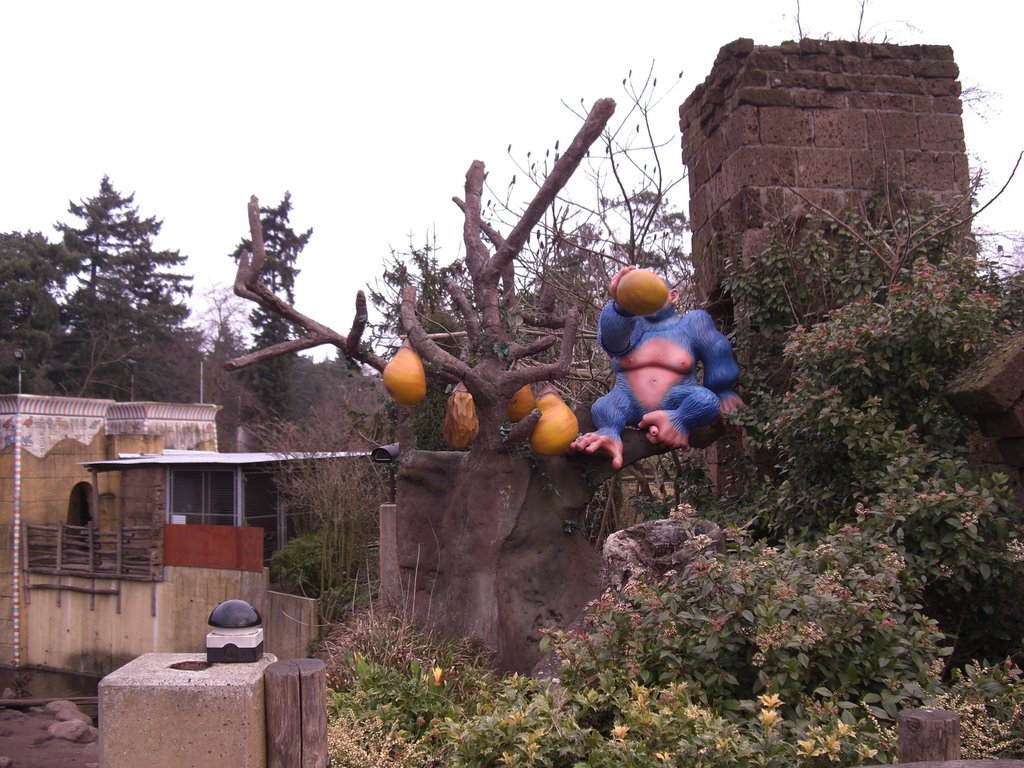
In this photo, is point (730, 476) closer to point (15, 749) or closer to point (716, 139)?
point (716, 139)

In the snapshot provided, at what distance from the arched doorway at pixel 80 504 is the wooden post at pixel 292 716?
63.0 feet

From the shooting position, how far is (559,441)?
5.79m

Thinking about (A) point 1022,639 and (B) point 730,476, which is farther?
(B) point 730,476

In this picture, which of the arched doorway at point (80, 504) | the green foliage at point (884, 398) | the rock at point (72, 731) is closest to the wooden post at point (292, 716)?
the green foliage at point (884, 398)

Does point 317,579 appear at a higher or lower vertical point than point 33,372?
lower

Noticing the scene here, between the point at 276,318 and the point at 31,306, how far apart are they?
7.52 meters

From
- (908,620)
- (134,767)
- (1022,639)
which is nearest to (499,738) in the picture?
(134,767)

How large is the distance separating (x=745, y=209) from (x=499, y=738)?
4.93 metres

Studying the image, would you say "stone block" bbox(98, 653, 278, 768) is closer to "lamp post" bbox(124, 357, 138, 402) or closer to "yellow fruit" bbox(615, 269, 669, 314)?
"yellow fruit" bbox(615, 269, 669, 314)

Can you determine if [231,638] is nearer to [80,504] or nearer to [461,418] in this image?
[461,418]

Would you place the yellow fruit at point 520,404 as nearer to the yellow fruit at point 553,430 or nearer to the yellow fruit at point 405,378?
the yellow fruit at point 553,430

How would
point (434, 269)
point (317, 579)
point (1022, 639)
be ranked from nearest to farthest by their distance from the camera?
1. point (1022, 639)
2. point (434, 269)
3. point (317, 579)

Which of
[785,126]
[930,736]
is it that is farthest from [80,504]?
[930,736]

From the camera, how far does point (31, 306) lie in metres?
27.6
